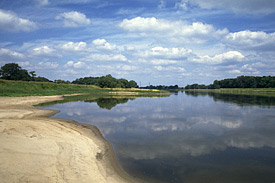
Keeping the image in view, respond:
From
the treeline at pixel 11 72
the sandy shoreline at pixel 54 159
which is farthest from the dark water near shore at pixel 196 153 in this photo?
the treeline at pixel 11 72

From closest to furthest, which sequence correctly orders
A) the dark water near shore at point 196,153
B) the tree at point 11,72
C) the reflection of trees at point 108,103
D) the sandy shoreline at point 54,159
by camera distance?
the sandy shoreline at point 54,159, the dark water near shore at point 196,153, the reflection of trees at point 108,103, the tree at point 11,72

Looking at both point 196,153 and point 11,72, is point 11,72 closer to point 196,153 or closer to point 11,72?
point 11,72

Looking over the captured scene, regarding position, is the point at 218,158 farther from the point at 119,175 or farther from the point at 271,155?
the point at 119,175

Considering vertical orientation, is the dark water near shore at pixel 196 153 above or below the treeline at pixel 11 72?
below

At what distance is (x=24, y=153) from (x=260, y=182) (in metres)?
12.3

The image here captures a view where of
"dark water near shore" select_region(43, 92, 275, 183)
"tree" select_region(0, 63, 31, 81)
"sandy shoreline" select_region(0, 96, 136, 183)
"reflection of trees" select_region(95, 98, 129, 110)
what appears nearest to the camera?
"sandy shoreline" select_region(0, 96, 136, 183)

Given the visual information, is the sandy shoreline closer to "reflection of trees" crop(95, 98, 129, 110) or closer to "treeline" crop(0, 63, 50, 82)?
"reflection of trees" crop(95, 98, 129, 110)

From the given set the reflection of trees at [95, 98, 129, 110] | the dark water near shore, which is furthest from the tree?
the dark water near shore

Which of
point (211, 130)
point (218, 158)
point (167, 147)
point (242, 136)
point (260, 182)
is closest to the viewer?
point (260, 182)

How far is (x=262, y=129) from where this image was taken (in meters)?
20.9

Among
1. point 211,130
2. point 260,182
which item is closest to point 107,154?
point 260,182

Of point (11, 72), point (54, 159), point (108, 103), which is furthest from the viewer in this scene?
point (11, 72)

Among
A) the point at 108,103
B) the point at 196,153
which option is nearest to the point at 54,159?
the point at 196,153

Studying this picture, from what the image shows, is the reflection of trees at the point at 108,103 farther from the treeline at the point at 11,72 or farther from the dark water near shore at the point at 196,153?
the treeline at the point at 11,72
